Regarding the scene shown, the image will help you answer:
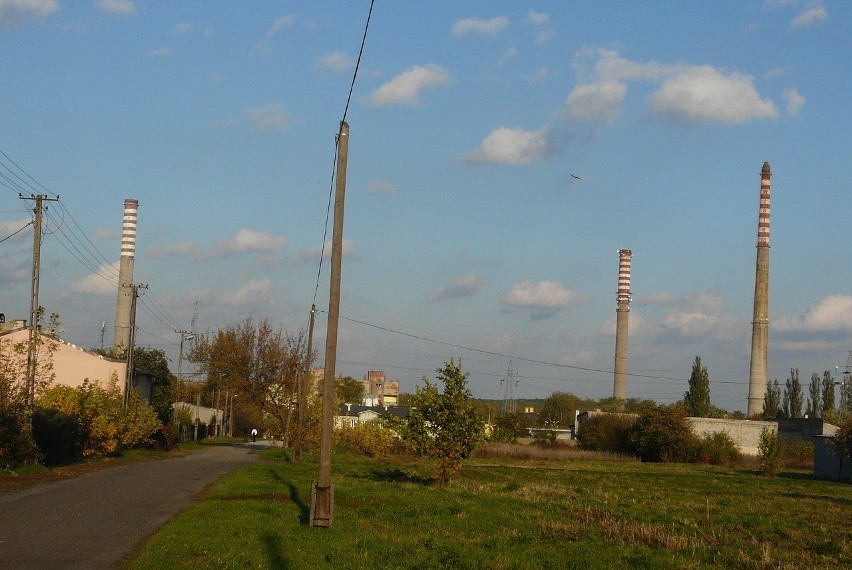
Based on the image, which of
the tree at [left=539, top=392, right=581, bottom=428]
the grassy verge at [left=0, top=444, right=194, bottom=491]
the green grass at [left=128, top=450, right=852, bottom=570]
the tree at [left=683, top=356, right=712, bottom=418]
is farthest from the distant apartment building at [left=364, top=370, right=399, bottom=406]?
the green grass at [left=128, top=450, right=852, bottom=570]

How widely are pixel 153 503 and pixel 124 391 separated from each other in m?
28.8

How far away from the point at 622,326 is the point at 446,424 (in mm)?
66067

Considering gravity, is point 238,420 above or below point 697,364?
below

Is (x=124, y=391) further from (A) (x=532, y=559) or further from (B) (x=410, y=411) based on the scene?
(A) (x=532, y=559)

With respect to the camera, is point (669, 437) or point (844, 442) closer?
point (844, 442)

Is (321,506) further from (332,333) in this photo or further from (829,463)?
(829,463)

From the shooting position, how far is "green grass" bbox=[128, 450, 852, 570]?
46.6 ft

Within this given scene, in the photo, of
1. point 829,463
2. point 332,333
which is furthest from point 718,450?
point 332,333

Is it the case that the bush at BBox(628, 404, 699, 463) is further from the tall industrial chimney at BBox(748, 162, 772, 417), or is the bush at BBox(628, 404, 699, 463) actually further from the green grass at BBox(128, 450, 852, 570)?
the green grass at BBox(128, 450, 852, 570)

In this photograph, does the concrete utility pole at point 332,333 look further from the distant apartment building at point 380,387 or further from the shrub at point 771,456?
the distant apartment building at point 380,387

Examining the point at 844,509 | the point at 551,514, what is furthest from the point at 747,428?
the point at 551,514

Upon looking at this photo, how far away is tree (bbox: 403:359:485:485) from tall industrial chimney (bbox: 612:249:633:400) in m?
65.1

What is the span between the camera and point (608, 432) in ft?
269

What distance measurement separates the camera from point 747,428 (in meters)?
80.6
